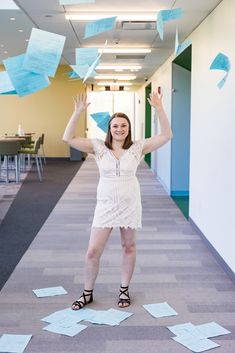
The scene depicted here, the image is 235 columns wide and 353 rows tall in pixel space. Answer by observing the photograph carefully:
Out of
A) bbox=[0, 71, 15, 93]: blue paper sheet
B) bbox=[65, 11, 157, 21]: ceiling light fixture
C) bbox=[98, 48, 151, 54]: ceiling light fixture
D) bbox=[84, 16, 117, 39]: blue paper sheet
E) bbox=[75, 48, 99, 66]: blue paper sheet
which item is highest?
bbox=[98, 48, 151, 54]: ceiling light fixture

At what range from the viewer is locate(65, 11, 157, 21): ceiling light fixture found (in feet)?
17.8

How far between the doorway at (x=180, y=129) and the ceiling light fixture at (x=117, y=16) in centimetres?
304

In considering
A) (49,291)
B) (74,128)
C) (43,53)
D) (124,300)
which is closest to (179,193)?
(49,291)

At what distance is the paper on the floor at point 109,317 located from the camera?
337 cm

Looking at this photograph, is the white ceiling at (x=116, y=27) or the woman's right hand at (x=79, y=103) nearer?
the woman's right hand at (x=79, y=103)

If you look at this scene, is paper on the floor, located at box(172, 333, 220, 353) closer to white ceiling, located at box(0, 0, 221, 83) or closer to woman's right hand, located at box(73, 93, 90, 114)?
woman's right hand, located at box(73, 93, 90, 114)

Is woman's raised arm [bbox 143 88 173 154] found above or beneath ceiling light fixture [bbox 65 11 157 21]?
beneath

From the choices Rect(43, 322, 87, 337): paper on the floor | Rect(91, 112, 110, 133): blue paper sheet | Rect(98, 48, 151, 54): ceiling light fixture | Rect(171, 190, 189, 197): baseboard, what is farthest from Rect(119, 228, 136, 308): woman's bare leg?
Rect(171, 190, 189, 197): baseboard

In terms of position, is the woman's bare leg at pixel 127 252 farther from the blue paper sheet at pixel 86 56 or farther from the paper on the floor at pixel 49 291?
the blue paper sheet at pixel 86 56

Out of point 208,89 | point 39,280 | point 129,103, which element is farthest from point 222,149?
Result: point 129,103

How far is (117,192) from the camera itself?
3.41 m

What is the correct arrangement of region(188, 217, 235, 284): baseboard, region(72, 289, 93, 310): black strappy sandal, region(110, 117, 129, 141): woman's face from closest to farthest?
region(110, 117, 129, 141): woman's face, region(72, 289, 93, 310): black strappy sandal, region(188, 217, 235, 284): baseboard

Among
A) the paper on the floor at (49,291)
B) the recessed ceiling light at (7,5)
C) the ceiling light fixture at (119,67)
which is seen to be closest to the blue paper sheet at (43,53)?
the paper on the floor at (49,291)

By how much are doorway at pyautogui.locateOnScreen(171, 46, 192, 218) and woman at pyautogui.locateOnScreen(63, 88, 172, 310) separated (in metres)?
5.13
